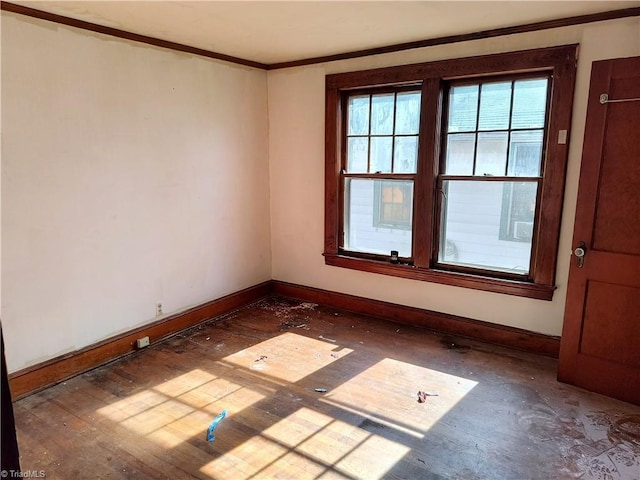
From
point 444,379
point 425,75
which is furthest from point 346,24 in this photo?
point 444,379

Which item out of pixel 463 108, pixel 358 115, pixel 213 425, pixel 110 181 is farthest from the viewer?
pixel 358 115

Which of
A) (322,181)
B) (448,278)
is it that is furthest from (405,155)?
(448,278)

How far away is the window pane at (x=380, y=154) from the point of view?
13.2ft

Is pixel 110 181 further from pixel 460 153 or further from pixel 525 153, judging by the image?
pixel 525 153

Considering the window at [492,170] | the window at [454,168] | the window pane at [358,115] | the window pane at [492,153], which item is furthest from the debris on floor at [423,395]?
the window pane at [358,115]

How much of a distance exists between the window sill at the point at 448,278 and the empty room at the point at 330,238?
2 centimetres

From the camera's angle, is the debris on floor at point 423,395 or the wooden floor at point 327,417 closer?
the wooden floor at point 327,417

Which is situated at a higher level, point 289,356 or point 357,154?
point 357,154

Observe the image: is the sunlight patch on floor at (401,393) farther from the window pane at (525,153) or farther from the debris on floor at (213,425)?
the window pane at (525,153)

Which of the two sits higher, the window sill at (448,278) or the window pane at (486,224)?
the window pane at (486,224)

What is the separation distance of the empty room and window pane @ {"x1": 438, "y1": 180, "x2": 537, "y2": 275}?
2 cm

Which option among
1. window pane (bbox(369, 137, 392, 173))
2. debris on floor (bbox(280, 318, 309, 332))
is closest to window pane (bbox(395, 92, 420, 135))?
window pane (bbox(369, 137, 392, 173))

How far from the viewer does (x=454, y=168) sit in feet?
12.1

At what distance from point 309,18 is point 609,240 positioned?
246 cm
